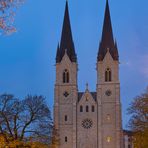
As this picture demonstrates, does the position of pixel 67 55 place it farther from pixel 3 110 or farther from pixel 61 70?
pixel 3 110

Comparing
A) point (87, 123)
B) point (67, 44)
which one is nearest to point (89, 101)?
point (87, 123)

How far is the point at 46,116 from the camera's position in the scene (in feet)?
128

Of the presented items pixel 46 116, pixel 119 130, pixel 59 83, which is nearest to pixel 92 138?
pixel 119 130

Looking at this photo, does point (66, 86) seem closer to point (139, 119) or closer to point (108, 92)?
point (108, 92)

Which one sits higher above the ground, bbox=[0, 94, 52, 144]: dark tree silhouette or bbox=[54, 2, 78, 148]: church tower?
bbox=[54, 2, 78, 148]: church tower

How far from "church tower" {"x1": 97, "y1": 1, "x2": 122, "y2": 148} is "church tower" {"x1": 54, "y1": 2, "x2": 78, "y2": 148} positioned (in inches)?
161

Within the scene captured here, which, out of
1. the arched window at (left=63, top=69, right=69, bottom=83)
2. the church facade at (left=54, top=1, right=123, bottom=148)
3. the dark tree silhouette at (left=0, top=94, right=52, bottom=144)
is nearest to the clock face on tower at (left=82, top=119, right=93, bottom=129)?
the church facade at (left=54, top=1, right=123, bottom=148)

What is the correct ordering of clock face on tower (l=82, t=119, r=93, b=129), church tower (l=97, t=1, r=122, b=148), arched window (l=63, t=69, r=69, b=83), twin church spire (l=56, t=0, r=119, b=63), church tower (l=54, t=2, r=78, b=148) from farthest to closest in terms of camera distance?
arched window (l=63, t=69, r=69, b=83) < twin church spire (l=56, t=0, r=119, b=63) < clock face on tower (l=82, t=119, r=93, b=129) < church tower (l=54, t=2, r=78, b=148) < church tower (l=97, t=1, r=122, b=148)

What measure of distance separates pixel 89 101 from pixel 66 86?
4.59 meters

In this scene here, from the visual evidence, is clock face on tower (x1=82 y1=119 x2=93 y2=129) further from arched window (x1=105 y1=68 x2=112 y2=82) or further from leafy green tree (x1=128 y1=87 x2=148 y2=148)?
leafy green tree (x1=128 y1=87 x2=148 y2=148)

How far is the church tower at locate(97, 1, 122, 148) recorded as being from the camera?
85.5 metres

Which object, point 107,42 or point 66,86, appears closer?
point 107,42

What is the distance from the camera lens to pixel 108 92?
88.8 metres

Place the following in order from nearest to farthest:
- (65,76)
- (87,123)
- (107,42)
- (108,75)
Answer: (87,123) < (107,42) < (108,75) < (65,76)
